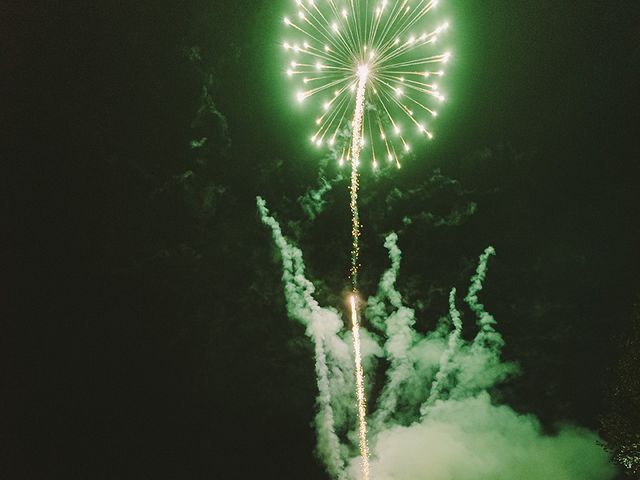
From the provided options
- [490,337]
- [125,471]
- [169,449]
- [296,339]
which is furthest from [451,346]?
[125,471]

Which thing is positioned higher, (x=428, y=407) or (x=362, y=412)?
(x=428, y=407)

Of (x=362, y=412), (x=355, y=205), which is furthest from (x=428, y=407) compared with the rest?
(x=355, y=205)

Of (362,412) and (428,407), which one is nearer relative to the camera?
(362,412)

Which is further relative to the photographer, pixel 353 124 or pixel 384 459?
pixel 384 459

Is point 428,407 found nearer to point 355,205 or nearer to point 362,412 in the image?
point 362,412

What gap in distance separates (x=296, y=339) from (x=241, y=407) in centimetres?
435

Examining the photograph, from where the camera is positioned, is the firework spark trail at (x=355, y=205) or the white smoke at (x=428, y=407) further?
the white smoke at (x=428, y=407)

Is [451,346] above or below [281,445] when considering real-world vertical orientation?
above

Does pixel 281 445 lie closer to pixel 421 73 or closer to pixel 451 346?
pixel 451 346

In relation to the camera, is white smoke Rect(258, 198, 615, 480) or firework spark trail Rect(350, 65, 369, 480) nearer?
firework spark trail Rect(350, 65, 369, 480)

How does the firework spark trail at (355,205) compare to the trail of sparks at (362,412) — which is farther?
the trail of sparks at (362,412)

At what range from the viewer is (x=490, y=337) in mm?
17953

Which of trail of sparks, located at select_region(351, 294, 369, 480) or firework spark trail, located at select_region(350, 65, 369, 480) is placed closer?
firework spark trail, located at select_region(350, 65, 369, 480)

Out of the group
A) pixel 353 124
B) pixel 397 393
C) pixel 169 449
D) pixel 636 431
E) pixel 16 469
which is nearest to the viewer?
pixel 353 124
